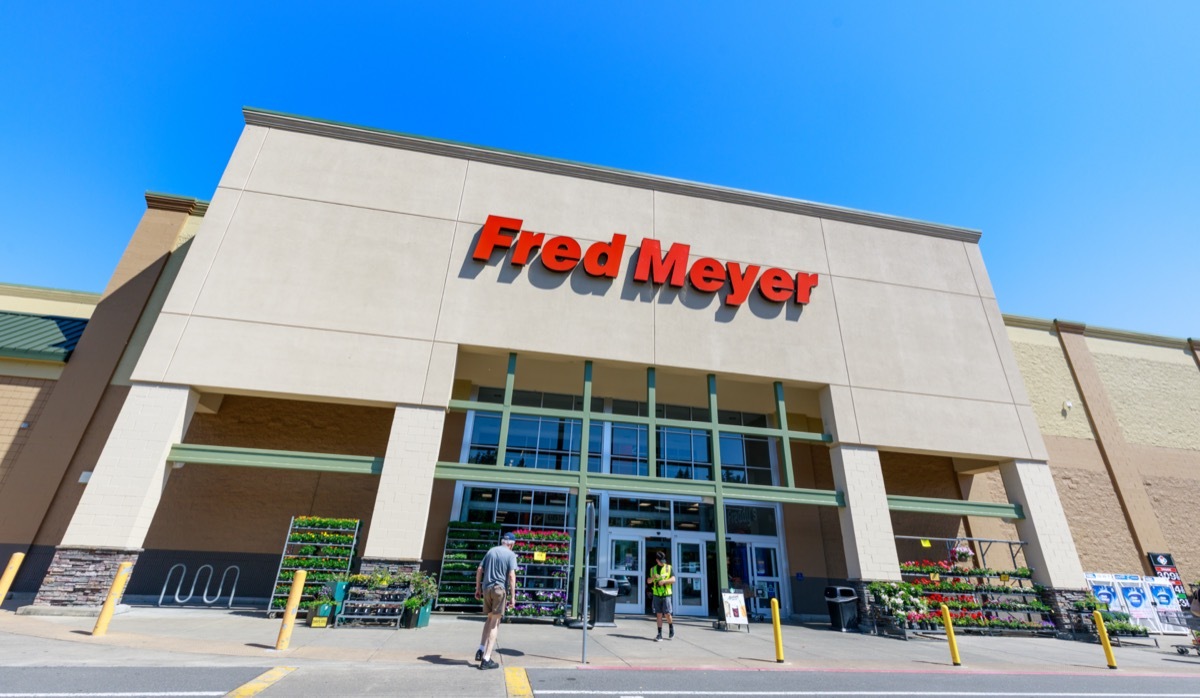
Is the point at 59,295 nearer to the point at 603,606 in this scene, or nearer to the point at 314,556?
the point at 314,556

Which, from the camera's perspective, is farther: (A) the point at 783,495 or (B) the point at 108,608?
(A) the point at 783,495

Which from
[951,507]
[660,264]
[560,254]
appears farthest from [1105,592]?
[560,254]

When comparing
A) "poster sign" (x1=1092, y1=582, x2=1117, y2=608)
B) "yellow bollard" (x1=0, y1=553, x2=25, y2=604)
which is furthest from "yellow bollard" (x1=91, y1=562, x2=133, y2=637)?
"poster sign" (x1=1092, y1=582, x2=1117, y2=608)

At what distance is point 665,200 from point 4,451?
2040 cm

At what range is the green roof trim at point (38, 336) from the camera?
48.1 ft

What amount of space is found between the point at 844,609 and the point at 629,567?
6045 millimetres

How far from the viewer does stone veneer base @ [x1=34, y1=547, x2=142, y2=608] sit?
1038 centimetres

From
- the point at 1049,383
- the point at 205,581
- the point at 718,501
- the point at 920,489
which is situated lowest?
the point at 205,581

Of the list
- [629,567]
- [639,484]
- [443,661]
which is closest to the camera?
[443,661]

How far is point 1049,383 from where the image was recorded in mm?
20484

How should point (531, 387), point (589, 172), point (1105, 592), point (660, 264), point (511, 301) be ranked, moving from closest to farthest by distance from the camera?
point (511, 301), point (1105, 592), point (660, 264), point (589, 172), point (531, 387)

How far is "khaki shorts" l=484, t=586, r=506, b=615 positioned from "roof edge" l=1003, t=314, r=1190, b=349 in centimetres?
2374

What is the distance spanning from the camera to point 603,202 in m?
16.6

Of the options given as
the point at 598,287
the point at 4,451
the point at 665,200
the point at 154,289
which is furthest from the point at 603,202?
the point at 4,451
